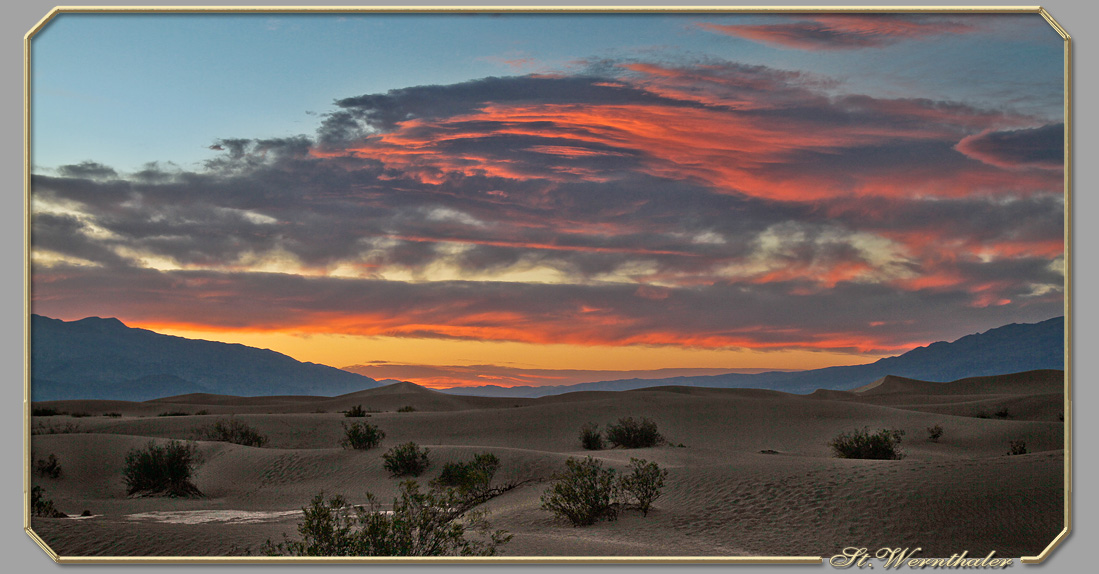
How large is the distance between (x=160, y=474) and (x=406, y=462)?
4.64m

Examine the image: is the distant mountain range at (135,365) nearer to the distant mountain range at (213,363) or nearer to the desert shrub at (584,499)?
the distant mountain range at (213,363)

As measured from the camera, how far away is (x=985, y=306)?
12.3m

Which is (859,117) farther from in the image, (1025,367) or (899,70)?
(1025,367)

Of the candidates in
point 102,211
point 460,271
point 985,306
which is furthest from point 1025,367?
point 102,211

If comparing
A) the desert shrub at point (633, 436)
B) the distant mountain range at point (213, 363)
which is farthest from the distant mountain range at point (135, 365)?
the desert shrub at point (633, 436)

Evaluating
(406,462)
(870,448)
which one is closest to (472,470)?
(406,462)

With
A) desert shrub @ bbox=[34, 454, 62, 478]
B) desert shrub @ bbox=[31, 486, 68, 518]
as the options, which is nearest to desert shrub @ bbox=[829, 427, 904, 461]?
desert shrub @ bbox=[31, 486, 68, 518]

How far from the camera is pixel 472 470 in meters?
12.9

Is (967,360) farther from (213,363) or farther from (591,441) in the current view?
(213,363)

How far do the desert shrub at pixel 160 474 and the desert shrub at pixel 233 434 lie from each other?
805 centimetres

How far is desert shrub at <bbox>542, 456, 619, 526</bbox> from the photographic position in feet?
32.8

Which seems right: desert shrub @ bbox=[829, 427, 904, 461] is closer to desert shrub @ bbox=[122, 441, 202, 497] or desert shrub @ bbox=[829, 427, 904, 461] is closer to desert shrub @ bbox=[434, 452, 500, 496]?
desert shrub @ bbox=[434, 452, 500, 496]

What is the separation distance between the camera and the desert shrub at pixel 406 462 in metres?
15.0

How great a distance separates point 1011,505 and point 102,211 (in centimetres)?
1296
